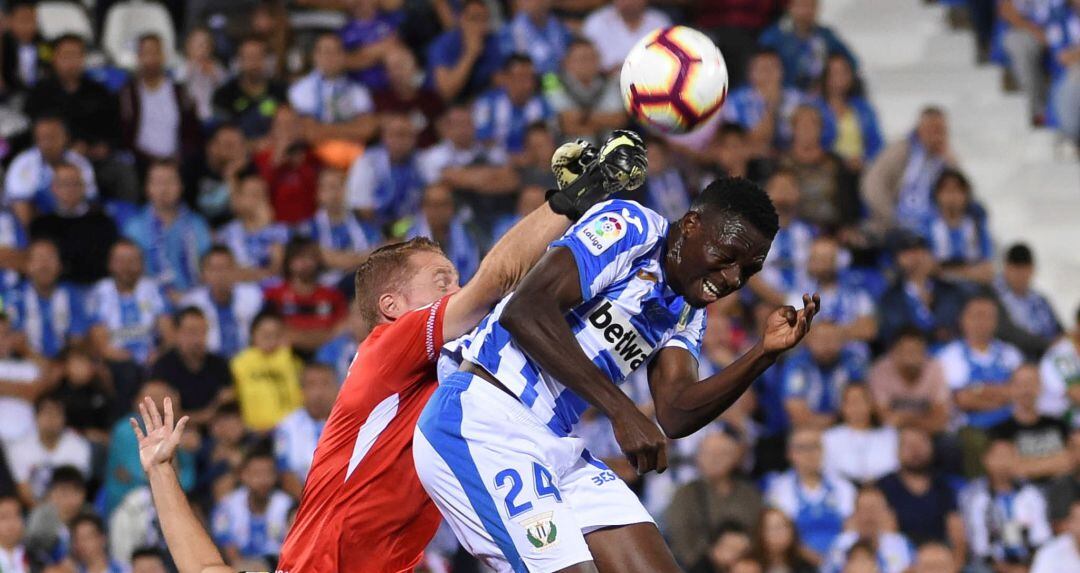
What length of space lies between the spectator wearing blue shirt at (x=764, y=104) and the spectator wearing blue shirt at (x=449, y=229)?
2724 millimetres

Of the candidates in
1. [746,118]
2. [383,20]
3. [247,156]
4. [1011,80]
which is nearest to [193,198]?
[247,156]

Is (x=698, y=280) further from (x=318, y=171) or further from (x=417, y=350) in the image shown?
(x=318, y=171)

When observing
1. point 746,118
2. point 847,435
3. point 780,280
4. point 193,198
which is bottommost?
point 847,435

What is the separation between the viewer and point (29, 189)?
1377 cm

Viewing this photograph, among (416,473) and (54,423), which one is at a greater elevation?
(416,473)

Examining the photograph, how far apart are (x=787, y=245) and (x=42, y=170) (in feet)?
19.1

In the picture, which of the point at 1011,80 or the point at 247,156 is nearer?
the point at 247,156

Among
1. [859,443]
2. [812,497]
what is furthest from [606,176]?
[859,443]

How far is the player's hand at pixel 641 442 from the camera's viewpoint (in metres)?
6.09

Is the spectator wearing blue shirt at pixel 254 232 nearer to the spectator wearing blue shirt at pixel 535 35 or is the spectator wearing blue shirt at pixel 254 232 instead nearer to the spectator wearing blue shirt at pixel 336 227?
the spectator wearing blue shirt at pixel 336 227

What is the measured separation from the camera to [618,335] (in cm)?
657

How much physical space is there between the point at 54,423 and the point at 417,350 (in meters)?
6.46

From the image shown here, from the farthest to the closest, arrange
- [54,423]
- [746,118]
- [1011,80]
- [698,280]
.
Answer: [1011,80] → [746,118] → [54,423] → [698,280]

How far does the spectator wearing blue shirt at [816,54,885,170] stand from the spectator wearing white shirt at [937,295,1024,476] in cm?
215
